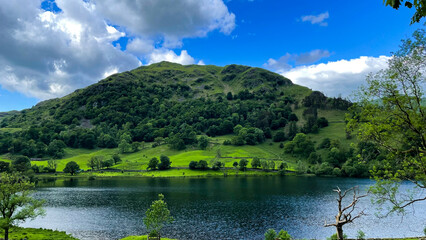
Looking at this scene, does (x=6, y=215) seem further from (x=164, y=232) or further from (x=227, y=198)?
(x=227, y=198)

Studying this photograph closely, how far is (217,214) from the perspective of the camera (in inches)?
2731

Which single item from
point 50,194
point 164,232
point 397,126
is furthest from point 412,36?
point 50,194

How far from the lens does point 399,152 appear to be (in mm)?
21812

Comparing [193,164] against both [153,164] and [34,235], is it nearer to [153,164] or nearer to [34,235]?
[153,164]

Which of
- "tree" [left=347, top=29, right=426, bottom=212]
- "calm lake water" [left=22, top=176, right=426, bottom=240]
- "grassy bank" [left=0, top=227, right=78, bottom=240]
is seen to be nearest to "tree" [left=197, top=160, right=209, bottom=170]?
"calm lake water" [left=22, top=176, right=426, bottom=240]

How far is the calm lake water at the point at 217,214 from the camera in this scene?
54.8 metres

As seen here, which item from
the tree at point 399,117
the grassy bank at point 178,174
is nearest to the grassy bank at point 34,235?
the tree at point 399,117

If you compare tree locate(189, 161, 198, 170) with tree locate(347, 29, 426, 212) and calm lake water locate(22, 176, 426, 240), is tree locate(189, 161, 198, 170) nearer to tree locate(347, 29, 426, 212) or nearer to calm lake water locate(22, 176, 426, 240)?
calm lake water locate(22, 176, 426, 240)

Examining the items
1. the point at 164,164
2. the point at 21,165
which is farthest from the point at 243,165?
the point at 21,165

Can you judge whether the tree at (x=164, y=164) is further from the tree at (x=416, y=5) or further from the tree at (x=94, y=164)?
the tree at (x=416, y=5)

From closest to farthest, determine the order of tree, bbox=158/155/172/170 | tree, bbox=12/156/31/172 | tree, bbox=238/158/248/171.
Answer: tree, bbox=12/156/31/172 → tree, bbox=238/158/248/171 → tree, bbox=158/155/172/170

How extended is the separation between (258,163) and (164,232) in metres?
125

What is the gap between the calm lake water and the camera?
54781 mm

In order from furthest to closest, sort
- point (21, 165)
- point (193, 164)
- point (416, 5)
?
1. point (193, 164)
2. point (21, 165)
3. point (416, 5)
